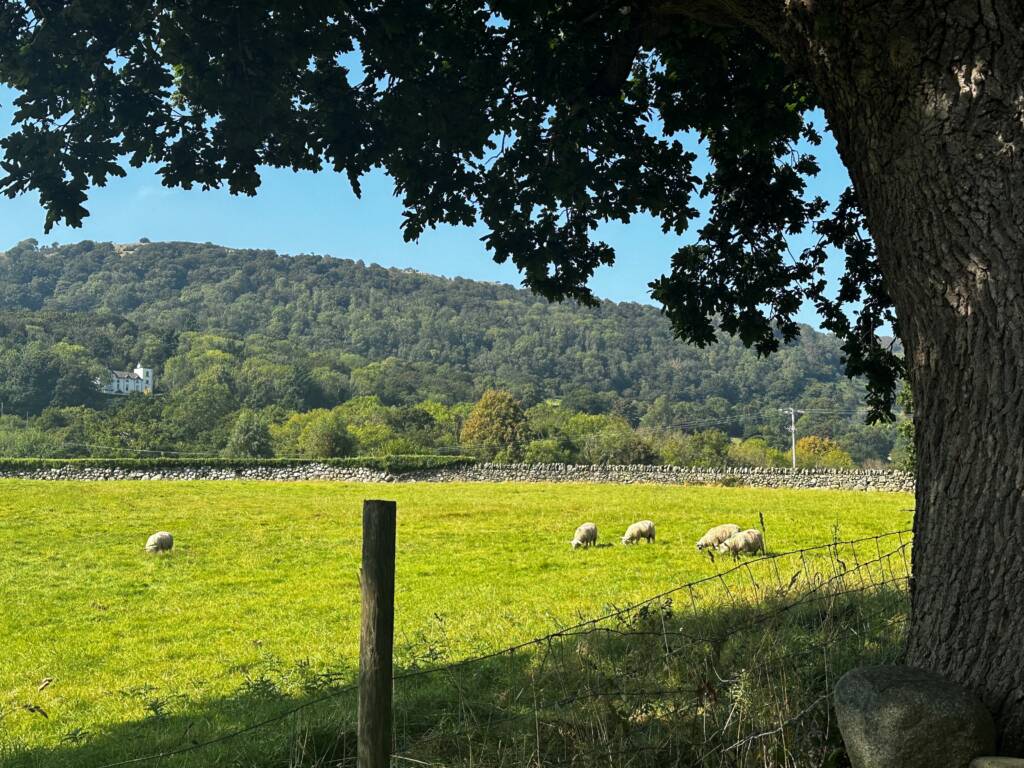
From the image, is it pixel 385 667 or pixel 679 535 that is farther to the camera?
pixel 679 535

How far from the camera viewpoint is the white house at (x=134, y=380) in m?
135

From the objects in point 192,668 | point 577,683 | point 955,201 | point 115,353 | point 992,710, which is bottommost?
point 192,668

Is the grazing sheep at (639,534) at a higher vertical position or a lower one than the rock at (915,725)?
lower

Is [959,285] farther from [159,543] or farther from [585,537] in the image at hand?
[159,543]

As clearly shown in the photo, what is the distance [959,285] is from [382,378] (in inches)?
5376

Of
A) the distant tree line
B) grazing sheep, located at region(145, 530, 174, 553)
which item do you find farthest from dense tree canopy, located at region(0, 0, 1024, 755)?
the distant tree line

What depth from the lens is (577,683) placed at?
252 inches

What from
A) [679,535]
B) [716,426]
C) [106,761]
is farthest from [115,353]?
[106,761]

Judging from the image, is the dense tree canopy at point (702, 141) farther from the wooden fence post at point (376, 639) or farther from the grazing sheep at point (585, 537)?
the grazing sheep at point (585, 537)

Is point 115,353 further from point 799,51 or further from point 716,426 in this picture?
point 799,51

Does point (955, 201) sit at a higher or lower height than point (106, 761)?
higher

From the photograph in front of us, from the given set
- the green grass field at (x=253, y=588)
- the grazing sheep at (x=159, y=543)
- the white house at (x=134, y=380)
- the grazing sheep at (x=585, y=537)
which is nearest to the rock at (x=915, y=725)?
the green grass field at (x=253, y=588)

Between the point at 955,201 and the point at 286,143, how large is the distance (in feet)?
21.6

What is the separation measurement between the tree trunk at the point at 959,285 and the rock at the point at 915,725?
0.24 m
